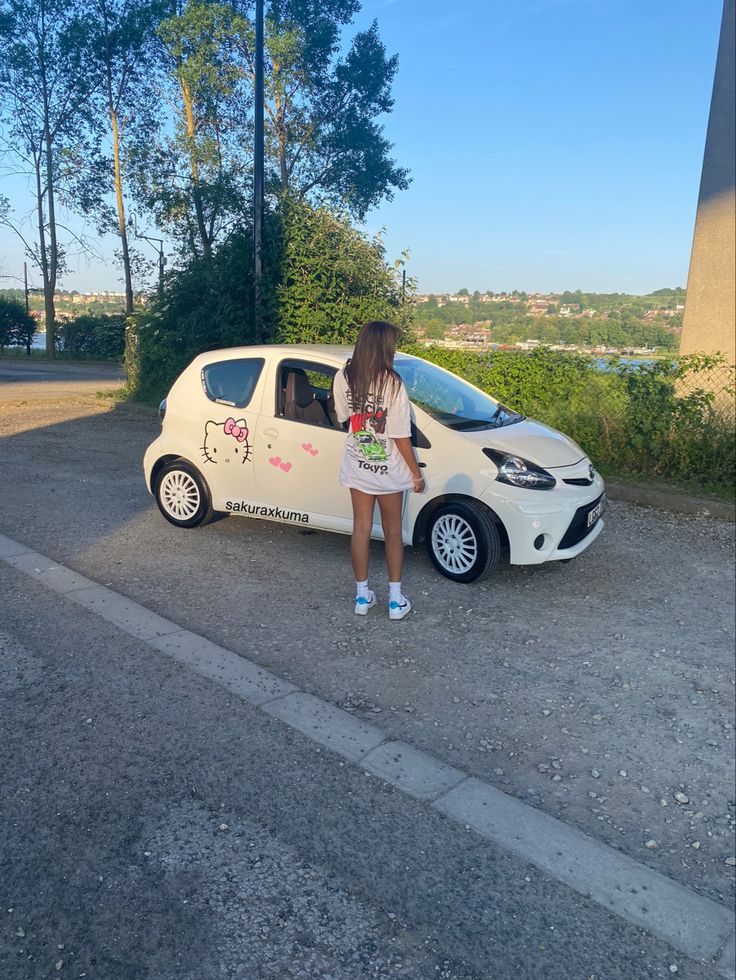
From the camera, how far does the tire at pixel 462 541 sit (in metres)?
5.45

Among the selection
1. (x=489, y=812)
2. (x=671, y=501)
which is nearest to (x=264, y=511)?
(x=489, y=812)

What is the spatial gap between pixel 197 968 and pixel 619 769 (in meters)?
2.02

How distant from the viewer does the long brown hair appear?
4.61 meters

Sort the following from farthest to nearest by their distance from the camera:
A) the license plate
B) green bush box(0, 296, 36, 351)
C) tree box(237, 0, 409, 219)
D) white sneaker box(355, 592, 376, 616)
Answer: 1. green bush box(0, 296, 36, 351)
2. tree box(237, 0, 409, 219)
3. the license plate
4. white sneaker box(355, 592, 376, 616)

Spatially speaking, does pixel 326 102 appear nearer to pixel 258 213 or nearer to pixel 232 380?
pixel 258 213

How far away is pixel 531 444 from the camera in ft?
18.9

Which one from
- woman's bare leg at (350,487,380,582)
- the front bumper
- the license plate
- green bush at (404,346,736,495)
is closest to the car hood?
the front bumper

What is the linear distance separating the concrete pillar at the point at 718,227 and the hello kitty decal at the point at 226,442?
7611mm

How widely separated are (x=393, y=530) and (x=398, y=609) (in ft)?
1.67

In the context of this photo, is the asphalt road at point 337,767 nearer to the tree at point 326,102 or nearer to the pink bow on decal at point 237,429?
the pink bow on decal at point 237,429

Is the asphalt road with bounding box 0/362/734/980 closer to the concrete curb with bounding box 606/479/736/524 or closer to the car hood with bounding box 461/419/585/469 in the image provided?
the car hood with bounding box 461/419/585/469

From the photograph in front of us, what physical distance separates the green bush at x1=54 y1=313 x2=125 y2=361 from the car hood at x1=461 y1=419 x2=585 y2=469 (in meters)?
29.2

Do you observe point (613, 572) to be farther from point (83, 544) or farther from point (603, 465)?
point (83, 544)

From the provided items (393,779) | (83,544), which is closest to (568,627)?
(393,779)
